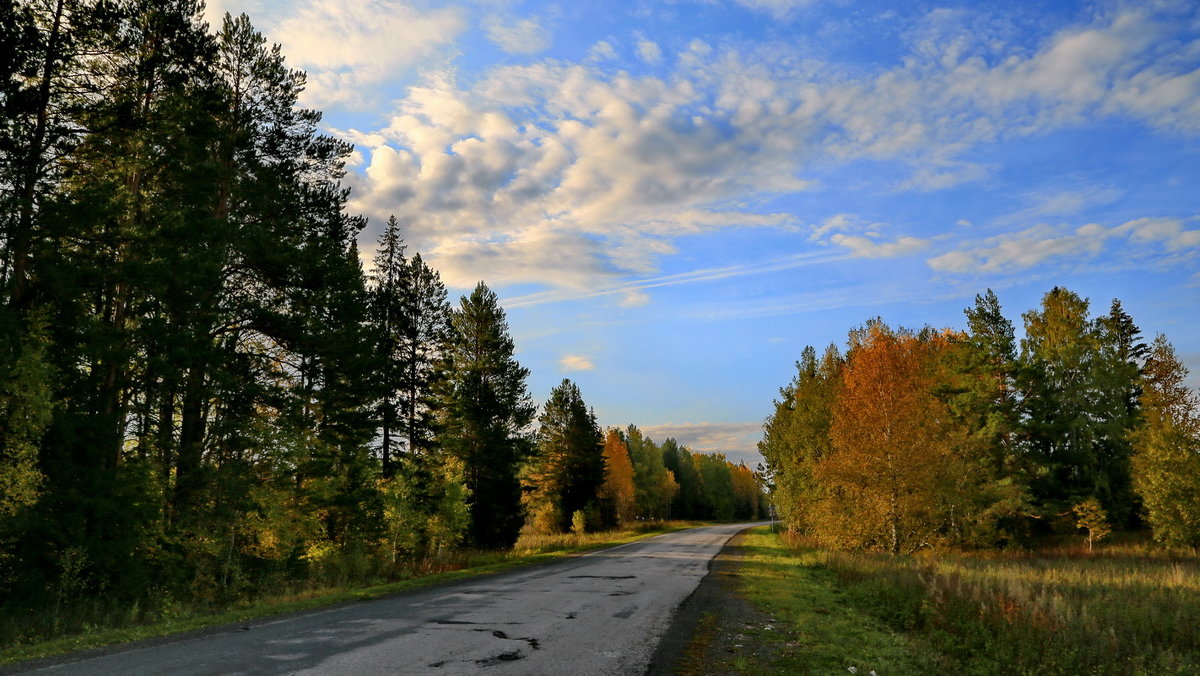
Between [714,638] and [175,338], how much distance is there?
15766 mm

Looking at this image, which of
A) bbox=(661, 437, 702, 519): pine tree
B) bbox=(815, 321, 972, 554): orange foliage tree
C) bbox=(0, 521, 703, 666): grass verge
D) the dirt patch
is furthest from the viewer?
bbox=(661, 437, 702, 519): pine tree

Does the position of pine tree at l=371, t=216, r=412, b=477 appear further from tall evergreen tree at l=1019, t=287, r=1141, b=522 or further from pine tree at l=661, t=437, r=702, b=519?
pine tree at l=661, t=437, r=702, b=519

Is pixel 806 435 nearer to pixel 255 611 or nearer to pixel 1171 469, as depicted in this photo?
pixel 1171 469

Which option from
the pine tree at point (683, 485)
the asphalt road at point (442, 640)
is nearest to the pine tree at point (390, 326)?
the asphalt road at point (442, 640)

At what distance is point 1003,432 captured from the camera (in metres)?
39.4

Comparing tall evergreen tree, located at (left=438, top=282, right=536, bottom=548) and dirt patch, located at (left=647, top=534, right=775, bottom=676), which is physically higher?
tall evergreen tree, located at (left=438, top=282, right=536, bottom=548)

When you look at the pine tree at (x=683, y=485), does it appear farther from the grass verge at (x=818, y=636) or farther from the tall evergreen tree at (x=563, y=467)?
the grass verge at (x=818, y=636)

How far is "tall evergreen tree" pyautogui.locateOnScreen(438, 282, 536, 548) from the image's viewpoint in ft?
113

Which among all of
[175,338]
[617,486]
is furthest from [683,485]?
[175,338]

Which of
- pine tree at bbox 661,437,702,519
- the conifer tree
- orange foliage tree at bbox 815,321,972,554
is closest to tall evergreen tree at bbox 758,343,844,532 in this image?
orange foliage tree at bbox 815,321,972,554

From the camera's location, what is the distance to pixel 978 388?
39.9 metres

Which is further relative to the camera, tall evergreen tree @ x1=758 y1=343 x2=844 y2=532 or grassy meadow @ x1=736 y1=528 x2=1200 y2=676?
tall evergreen tree @ x1=758 y1=343 x2=844 y2=532

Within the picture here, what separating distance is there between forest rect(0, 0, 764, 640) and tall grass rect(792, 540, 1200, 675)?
1566 cm

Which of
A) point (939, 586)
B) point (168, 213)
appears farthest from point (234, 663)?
point (939, 586)
